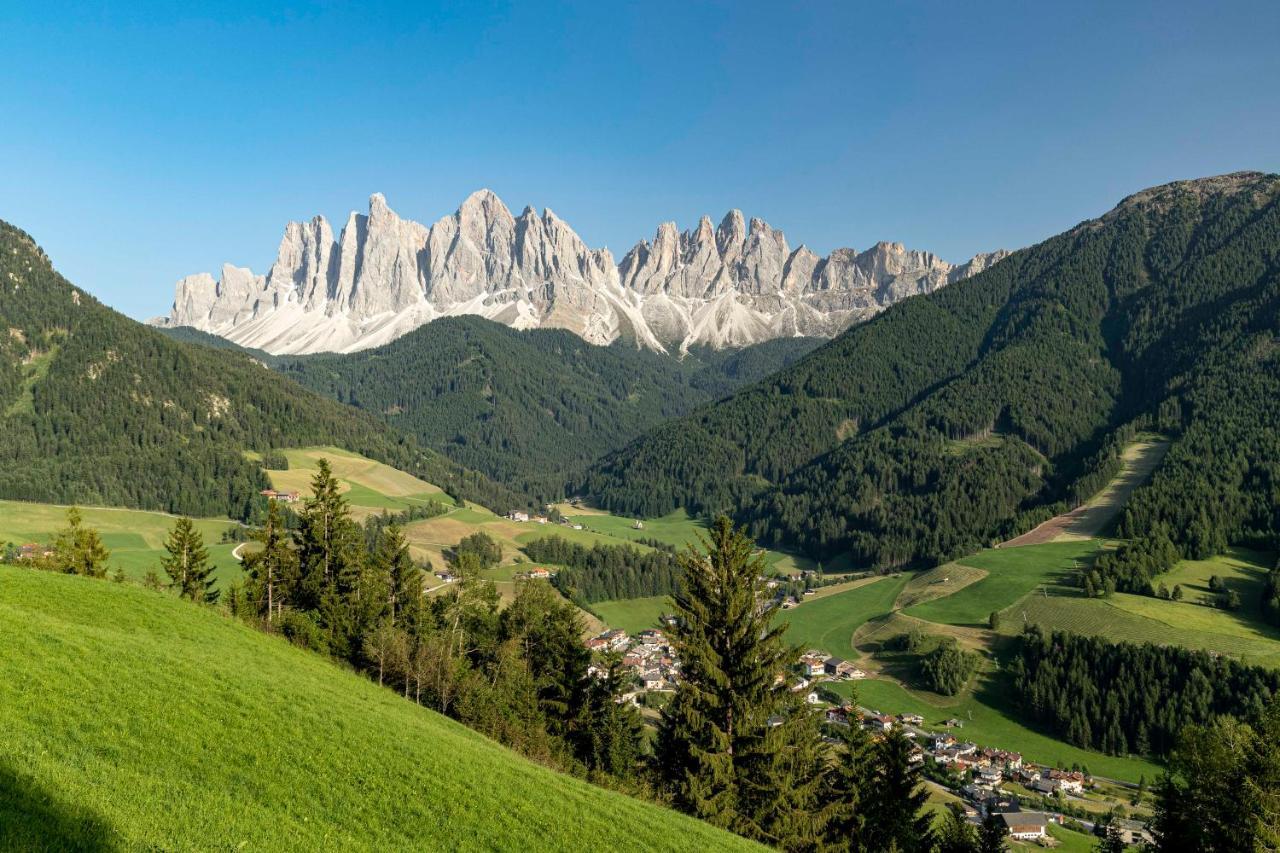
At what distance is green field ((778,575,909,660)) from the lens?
129875 millimetres

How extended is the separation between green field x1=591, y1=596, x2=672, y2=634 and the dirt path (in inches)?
3231

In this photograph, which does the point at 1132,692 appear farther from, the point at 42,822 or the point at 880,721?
the point at 42,822

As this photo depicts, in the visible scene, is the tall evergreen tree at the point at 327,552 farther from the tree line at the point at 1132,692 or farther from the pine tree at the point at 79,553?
the tree line at the point at 1132,692

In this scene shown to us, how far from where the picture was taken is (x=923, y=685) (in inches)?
4326

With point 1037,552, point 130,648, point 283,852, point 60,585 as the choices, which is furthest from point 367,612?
point 1037,552

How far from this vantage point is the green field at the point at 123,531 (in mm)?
119125

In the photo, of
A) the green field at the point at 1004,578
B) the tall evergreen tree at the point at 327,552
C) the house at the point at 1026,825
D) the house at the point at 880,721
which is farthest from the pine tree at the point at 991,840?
the green field at the point at 1004,578

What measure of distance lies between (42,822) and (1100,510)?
196 m

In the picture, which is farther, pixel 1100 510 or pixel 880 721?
pixel 1100 510

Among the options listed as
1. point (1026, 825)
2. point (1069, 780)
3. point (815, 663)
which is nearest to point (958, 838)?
point (1026, 825)

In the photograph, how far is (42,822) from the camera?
12.3 meters

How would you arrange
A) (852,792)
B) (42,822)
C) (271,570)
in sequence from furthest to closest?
1. (271,570)
2. (852,792)
3. (42,822)

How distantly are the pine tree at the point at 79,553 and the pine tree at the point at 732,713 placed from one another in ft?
165

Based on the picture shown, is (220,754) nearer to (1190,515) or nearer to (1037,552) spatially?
(1037,552)
